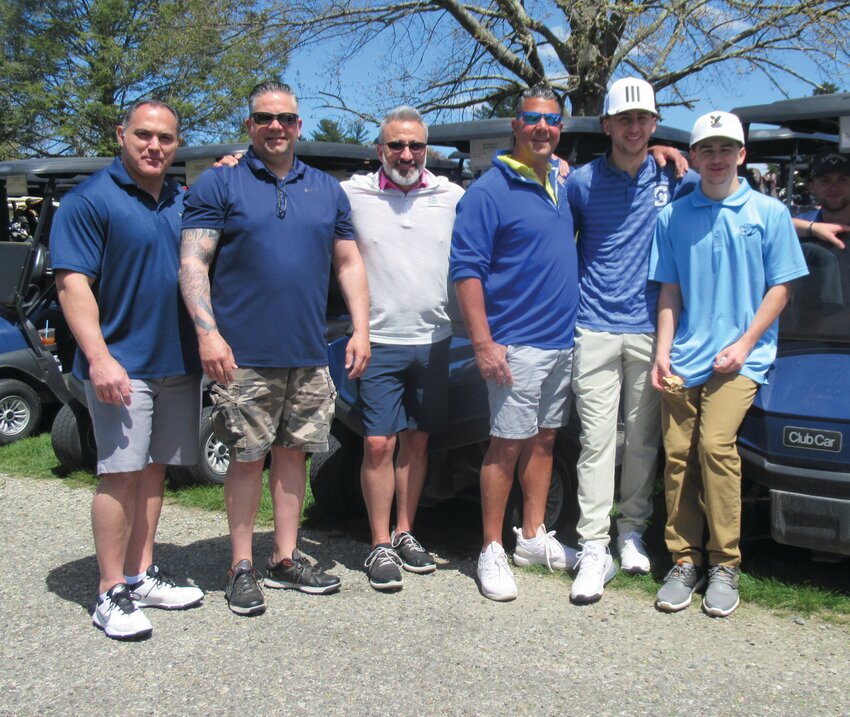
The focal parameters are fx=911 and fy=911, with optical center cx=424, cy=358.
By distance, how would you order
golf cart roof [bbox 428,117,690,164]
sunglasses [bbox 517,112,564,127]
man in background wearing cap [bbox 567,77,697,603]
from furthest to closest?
1. golf cart roof [bbox 428,117,690,164]
2. man in background wearing cap [bbox 567,77,697,603]
3. sunglasses [bbox 517,112,564,127]

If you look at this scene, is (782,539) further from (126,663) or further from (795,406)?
(126,663)

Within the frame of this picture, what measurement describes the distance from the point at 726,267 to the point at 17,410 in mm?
5297

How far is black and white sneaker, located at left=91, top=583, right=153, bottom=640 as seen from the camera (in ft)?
10.9

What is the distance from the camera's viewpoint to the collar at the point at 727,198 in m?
3.61

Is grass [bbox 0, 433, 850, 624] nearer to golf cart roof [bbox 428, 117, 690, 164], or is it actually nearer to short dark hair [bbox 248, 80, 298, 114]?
short dark hair [bbox 248, 80, 298, 114]

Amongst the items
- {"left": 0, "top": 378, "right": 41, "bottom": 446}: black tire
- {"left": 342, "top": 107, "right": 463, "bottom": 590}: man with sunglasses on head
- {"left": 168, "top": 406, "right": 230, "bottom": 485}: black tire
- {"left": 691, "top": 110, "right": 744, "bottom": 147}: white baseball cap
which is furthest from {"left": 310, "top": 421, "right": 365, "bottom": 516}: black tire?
{"left": 0, "top": 378, "right": 41, "bottom": 446}: black tire

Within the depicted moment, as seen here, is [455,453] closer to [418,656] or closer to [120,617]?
[418,656]

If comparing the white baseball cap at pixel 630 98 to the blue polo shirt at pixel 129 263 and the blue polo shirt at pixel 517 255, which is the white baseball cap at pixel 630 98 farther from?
the blue polo shirt at pixel 129 263

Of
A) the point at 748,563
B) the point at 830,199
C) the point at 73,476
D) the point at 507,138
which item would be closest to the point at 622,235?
the point at 830,199

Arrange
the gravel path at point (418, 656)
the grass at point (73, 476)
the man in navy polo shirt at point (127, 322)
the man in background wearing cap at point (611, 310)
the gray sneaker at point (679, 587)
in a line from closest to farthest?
the gravel path at point (418, 656)
the man in navy polo shirt at point (127, 322)
the gray sneaker at point (679, 587)
the man in background wearing cap at point (611, 310)
the grass at point (73, 476)

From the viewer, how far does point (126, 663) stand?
3152 millimetres

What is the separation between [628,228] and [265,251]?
59.3 inches

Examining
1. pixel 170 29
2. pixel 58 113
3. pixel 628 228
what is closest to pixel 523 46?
pixel 170 29

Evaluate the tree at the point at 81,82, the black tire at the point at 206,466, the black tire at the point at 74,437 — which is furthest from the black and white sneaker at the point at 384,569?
the tree at the point at 81,82
